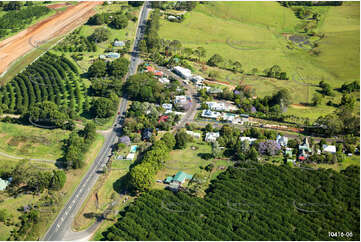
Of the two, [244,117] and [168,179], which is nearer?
[168,179]

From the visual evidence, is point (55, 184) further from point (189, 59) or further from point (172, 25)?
point (172, 25)

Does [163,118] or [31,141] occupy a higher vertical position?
[163,118]

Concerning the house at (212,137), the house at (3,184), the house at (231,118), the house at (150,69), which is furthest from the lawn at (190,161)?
the house at (150,69)

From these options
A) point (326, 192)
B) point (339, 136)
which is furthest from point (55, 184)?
point (339, 136)

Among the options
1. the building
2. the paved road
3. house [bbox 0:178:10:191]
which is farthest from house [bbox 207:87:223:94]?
house [bbox 0:178:10:191]

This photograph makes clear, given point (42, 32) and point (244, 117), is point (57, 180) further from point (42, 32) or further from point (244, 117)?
point (42, 32)

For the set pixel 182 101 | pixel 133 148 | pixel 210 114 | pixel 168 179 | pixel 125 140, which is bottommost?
pixel 168 179

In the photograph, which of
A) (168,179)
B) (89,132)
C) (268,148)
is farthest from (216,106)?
(89,132)

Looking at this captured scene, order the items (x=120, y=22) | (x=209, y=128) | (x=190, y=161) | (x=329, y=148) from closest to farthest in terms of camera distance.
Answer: (x=190, y=161) < (x=329, y=148) < (x=209, y=128) < (x=120, y=22)
